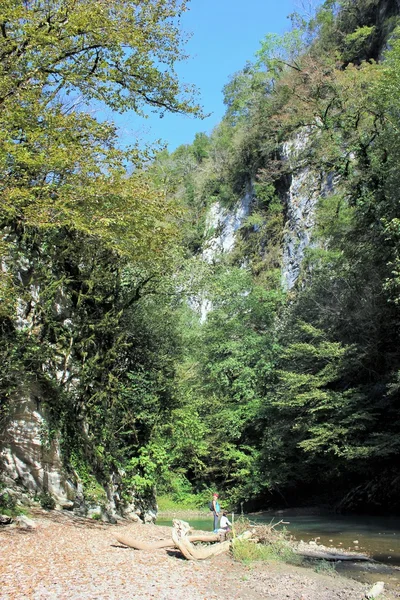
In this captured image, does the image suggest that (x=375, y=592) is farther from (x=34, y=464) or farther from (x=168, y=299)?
(x=168, y=299)

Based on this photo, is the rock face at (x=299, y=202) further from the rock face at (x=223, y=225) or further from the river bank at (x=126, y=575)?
the river bank at (x=126, y=575)

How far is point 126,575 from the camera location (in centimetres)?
741

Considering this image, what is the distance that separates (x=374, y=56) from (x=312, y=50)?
6.30 m

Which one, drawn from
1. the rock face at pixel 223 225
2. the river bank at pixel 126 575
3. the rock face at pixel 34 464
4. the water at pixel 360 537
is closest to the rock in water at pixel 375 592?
the river bank at pixel 126 575

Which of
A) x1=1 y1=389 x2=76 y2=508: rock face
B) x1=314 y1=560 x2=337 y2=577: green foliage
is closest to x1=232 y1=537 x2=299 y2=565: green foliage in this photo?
x1=314 y1=560 x2=337 y2=577: green foliage

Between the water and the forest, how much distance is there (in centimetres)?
204

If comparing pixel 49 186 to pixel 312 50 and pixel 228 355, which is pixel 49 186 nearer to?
pixel 228 355

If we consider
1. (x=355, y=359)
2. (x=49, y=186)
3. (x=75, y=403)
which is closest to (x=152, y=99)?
(x=49, y=186)

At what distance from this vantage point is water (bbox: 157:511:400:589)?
32.2ft

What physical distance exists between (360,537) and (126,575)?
383 inches

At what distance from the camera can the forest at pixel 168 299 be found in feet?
Result: 35.0

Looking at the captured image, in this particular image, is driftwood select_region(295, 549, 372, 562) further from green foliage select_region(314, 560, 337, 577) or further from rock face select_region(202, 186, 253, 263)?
rock face select_region(202, 186, 253, 263)

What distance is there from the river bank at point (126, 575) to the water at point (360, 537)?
3.78 feet

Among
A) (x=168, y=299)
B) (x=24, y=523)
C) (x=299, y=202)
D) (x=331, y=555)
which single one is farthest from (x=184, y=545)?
(x=299, y=202)
